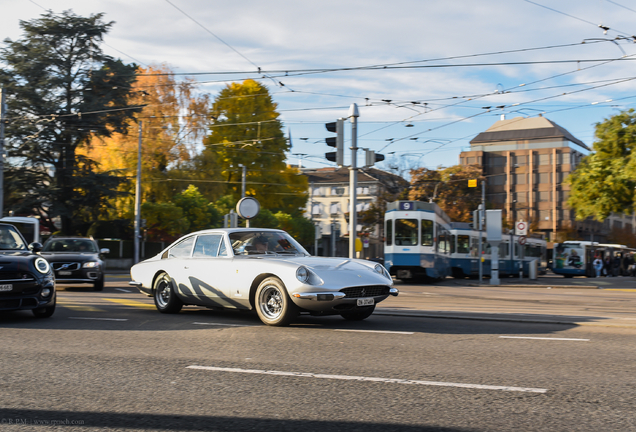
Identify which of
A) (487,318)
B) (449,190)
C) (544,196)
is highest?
(544,196)

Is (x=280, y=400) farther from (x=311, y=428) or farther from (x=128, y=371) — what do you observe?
(x=128, y=371)

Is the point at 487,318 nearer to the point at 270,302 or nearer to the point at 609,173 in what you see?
the point at 270,302

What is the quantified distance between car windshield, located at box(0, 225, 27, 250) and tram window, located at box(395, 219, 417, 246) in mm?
21140

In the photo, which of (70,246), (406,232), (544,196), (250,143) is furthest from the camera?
(544,196)

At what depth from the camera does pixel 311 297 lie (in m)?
8.32

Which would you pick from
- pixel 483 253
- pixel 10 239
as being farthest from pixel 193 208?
pixel 10 239

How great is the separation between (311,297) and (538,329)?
10.3ft

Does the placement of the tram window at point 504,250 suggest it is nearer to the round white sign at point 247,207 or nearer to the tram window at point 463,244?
the tram window at point 463,244

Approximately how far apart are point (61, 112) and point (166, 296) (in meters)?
→ 27.4

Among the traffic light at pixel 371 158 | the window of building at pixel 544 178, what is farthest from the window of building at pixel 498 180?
the traffic light at pixel 371 158

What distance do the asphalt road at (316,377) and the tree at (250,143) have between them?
3989cm

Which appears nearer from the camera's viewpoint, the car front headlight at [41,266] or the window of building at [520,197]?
the car front headlight at [41,266]

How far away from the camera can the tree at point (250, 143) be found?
1941 inches

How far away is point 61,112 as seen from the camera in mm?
34875
